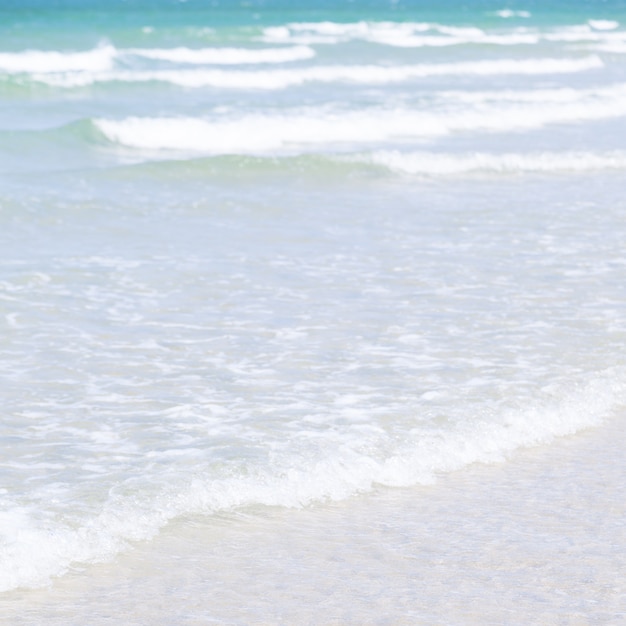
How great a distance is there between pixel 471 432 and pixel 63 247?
4.72 m

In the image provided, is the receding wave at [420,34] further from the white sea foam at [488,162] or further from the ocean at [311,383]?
the ocean at [311,383]

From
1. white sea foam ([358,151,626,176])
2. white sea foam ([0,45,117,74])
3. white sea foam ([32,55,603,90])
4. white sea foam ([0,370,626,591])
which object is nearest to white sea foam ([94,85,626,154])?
white sea foam ([358,151,626,176])

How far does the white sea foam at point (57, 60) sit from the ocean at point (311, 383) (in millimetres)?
13510

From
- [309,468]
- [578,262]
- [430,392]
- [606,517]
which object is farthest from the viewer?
[578,262]

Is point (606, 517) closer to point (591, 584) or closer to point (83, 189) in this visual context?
point (591, 584)

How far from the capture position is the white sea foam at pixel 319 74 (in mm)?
24297

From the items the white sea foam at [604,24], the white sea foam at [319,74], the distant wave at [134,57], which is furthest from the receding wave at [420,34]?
the white sea foam at [319,74]

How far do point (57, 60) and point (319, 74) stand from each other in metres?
7.88

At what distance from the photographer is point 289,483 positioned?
4879 mm

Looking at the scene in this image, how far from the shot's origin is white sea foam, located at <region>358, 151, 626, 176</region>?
13797 millimetres

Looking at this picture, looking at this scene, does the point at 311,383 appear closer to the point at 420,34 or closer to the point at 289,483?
the point at 289,483

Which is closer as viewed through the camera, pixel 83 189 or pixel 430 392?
pixel 430 392

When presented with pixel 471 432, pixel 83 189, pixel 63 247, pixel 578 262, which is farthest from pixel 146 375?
pixel 83 189

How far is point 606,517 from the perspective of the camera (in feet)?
15.4
